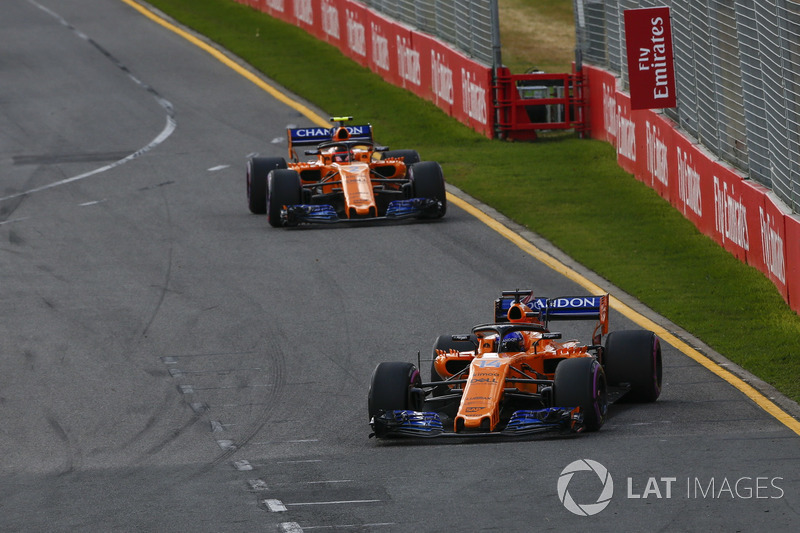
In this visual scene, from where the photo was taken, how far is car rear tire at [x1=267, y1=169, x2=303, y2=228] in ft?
61.7

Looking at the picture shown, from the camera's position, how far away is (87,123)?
27.4 m

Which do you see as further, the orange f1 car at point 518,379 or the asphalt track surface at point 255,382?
the orange f1 car at point 518,379

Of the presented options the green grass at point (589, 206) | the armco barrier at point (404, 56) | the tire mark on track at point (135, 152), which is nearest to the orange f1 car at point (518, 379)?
the green grass at point (589, 206)

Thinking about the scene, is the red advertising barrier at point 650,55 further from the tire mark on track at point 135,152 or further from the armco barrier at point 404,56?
the tire mark on track at point 135,152

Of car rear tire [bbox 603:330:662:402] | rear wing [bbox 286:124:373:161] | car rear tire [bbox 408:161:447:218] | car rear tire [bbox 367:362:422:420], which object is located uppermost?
car rear tire [bbox 367:362:422:420]

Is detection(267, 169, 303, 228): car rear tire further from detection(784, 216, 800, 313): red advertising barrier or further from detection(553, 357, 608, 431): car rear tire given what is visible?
detection(553, 357, 608, 431): car rear tire

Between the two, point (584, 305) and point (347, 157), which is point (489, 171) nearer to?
point (347, 157)

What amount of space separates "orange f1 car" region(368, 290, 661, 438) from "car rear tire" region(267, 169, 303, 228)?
7296 mm

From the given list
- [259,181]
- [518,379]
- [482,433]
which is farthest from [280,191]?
[482,433]

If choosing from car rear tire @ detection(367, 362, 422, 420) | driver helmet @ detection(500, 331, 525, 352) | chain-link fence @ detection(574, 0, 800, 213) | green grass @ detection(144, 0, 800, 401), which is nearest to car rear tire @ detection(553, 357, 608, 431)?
driver helmet @ detection(500, 331, 525, 352)

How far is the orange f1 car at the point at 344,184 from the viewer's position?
1883 centimetres

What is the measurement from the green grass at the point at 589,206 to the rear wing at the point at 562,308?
1492 millimetres

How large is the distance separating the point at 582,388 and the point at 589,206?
9899mm

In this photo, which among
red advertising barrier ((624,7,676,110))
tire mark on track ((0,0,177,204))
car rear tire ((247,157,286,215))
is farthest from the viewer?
tire mark on track ((0,0,177,204))
